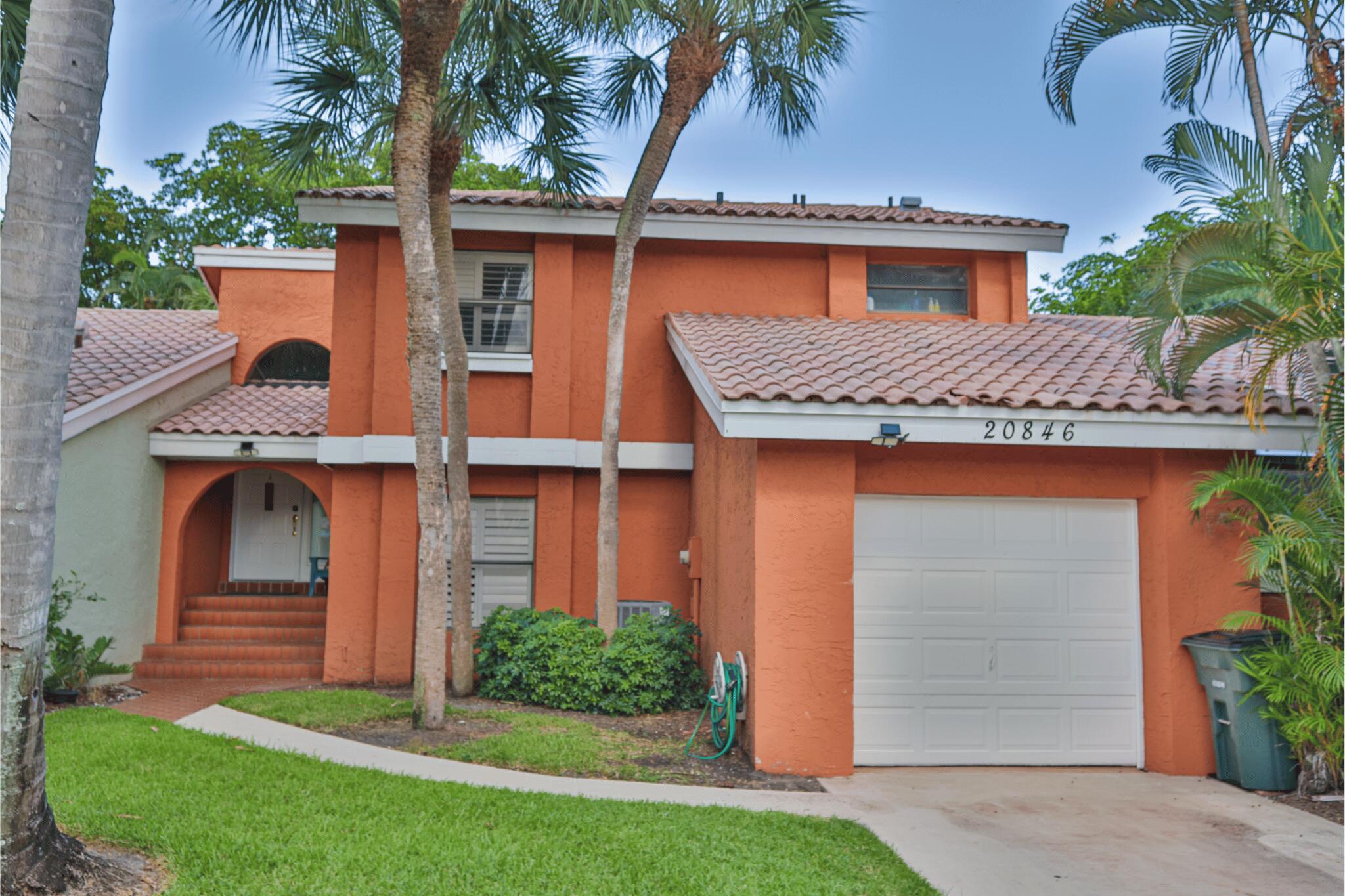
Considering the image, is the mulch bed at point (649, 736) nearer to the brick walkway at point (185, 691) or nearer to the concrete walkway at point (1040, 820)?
the concrete walkway at point (1040, 820)

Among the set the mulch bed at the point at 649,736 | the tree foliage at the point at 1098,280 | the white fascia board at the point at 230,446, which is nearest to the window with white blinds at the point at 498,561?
the mulch bed at the point at 649,736

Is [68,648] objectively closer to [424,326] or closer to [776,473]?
[424,326]

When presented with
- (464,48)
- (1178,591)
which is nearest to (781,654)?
(1178,591)

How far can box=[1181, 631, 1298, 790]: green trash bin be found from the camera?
25.1 ft

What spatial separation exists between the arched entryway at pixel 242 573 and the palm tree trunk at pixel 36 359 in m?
8.66

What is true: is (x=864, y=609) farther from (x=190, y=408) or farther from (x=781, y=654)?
(x=190, y=408)

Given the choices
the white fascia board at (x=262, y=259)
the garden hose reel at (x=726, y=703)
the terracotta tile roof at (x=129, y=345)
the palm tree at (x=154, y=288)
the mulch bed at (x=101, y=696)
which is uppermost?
the palm tree at (x=154, y=288)

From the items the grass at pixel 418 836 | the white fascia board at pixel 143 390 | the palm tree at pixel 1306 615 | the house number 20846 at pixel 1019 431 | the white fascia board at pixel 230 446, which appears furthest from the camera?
the white fascia board at pixel 230 446

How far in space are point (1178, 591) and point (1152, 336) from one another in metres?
2.18

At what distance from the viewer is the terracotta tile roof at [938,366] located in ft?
26.5

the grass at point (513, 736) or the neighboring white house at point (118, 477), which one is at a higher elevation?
the neighboring white house at point (118, 477)

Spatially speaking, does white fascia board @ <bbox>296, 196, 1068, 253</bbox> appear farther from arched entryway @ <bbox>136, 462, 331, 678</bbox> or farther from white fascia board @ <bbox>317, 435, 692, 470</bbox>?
arched entryway @ <bbox>136, 462, 331, 678</bbox>

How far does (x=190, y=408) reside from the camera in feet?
45.9

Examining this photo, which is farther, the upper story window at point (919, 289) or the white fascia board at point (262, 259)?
the white fascia board at point (262, 259)
